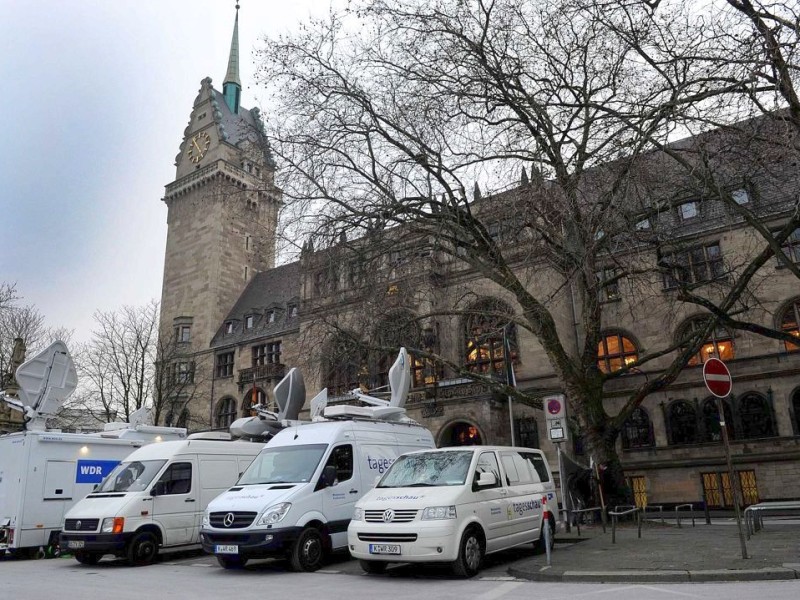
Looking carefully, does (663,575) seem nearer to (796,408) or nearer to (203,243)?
(796,408)

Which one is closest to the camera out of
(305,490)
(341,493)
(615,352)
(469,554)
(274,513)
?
(469,554)

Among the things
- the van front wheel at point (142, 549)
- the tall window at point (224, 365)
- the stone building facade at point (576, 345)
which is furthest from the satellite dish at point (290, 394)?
the tall window at point (224, 365)

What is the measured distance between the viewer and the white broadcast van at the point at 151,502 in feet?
39.5

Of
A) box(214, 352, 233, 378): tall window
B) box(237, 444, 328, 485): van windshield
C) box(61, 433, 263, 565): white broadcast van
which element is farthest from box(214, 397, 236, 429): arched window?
box(237, 444, 328, 485): van windshield

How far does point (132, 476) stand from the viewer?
13211 mm

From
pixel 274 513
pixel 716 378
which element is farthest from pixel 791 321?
pixel 274 513

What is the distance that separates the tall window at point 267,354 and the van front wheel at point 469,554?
3145 cm

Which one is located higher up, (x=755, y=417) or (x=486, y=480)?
(x=755, y=417)

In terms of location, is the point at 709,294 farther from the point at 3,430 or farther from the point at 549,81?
the point at 3,430

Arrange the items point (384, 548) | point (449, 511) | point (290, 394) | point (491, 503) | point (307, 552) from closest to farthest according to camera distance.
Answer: point (449, 511) < point (384, 548) < point (491, 503) < point (307, 552) < point (290, 394)

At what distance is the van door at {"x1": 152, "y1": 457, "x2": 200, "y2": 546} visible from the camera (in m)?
12.8

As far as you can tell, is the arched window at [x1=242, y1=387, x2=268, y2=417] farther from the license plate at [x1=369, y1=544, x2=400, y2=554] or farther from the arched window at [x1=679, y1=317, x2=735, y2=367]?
the license plate at [x1=369, y1=544, x2=400, y2=554]

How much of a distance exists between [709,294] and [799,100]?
42.7 feet

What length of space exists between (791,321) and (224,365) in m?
33.0
